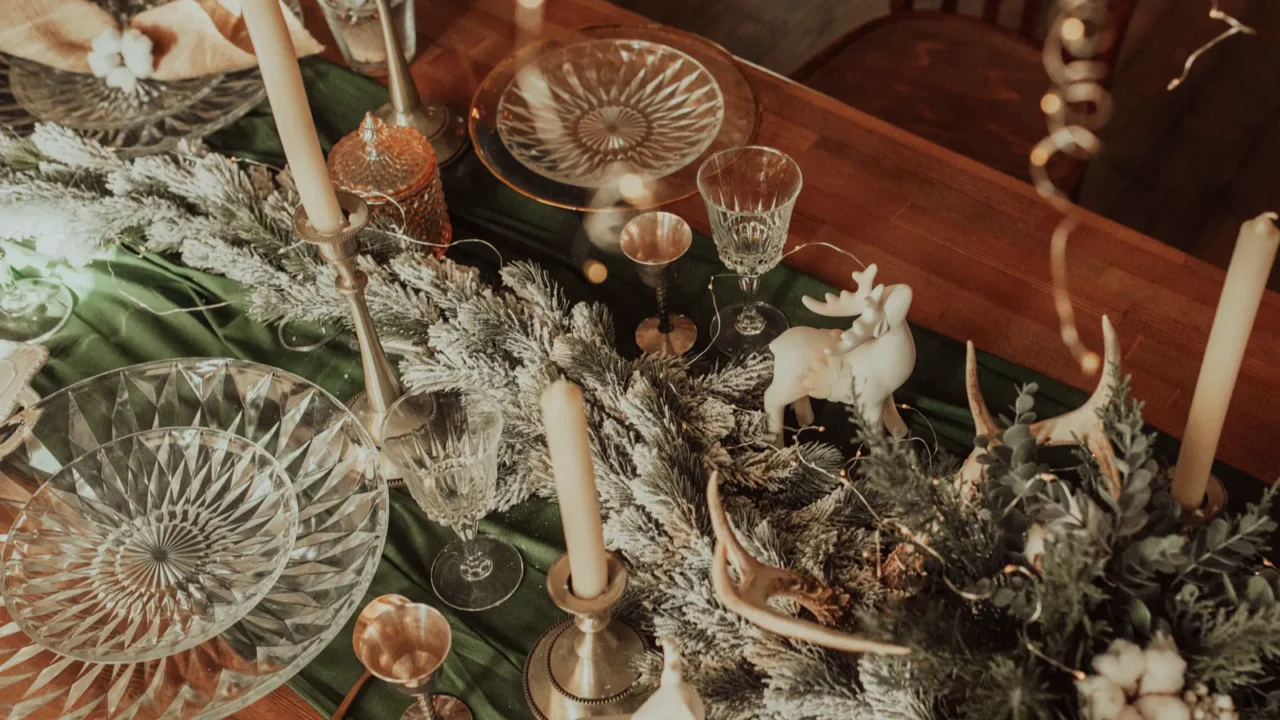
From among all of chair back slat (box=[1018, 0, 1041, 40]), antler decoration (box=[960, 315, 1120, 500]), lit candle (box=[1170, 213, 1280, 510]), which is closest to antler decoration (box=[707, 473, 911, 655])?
antler decoration (box=[960, 315, 1120, 500])

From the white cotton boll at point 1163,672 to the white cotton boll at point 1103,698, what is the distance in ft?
0.05

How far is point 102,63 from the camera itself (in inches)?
47.9

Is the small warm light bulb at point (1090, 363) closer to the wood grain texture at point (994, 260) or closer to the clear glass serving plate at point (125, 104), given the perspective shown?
the wood grain texture at point (994, 260)

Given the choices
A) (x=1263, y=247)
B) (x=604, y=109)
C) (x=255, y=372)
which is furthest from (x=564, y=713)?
(x=604, y=109)

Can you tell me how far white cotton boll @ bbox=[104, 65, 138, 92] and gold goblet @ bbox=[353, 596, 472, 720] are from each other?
72 centimetres

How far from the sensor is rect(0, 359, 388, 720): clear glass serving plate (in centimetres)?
80

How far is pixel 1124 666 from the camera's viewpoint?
58cm

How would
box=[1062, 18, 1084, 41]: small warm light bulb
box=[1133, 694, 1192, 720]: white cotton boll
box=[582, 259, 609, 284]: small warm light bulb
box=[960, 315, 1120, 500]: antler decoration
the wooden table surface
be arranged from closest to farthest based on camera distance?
box=[1133, 694, 1192, 720]: white cotton boll < box=[960, 315, 1120, 500]: antler decoration < the wooden table surface < box=[582, 259, 609, 284]: small warm light bulb < box=[1062, 18, 1084, 41]: small warm light bulb

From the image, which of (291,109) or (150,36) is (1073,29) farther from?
(291,109)

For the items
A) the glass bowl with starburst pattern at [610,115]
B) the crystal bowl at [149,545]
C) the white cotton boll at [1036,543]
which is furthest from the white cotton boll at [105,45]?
the white cotton boll at [1036,543]

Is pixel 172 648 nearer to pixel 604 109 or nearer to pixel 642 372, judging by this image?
pixel 642 372

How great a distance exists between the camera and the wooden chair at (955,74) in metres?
1.48

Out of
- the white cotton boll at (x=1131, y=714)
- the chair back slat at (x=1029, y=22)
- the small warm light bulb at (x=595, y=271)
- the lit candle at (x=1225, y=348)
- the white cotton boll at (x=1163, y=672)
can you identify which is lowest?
the small warm light bulb at (x=595, y=271)

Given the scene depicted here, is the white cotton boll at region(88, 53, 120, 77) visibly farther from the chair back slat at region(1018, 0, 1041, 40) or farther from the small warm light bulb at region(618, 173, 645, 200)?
the chair back slat at region(1018, 0, 1041, 40)
